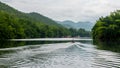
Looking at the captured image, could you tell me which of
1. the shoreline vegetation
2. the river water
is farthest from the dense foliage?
the river water

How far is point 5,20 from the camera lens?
5103 inches

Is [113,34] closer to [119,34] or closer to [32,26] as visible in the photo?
[119,34]

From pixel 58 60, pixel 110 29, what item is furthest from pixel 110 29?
pixel 58 60

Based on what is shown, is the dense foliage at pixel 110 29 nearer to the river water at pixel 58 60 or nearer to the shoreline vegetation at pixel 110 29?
the shoreline vegetation at pixel 110 29

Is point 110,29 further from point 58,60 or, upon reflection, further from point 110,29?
point 58,60

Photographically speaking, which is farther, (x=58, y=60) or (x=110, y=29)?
(x=110, y=29)

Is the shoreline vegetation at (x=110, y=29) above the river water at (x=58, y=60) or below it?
above

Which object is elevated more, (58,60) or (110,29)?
(110,29)

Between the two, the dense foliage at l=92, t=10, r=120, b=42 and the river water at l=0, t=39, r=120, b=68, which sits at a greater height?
the dense foliage at l=92, t=10, r=120, b=42

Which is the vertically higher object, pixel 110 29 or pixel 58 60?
pixel 110 29

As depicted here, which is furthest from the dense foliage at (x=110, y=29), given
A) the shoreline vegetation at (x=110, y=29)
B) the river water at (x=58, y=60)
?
the river water at (x=58, y=60)

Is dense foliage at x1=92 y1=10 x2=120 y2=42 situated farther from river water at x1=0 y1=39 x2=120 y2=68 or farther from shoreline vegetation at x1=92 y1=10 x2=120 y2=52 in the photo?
river water at x1=0 y1=39 x2=120 y2=68

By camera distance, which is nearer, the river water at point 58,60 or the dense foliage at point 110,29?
the river water at point 58,60

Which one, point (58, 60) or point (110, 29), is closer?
point (58, 60)
